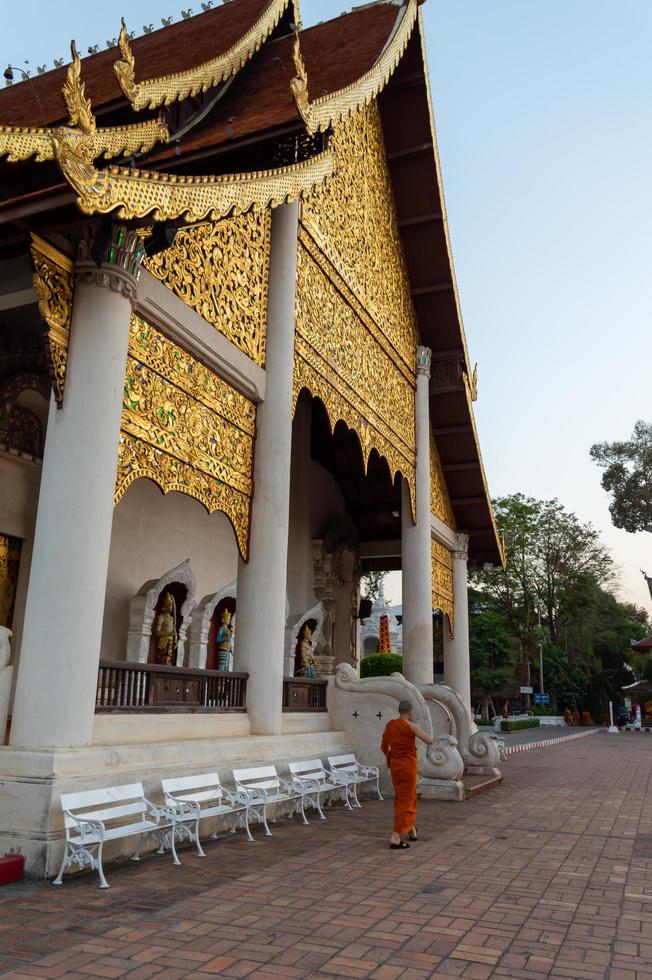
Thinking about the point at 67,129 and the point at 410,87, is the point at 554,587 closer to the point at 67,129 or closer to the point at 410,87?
the point at 410,87

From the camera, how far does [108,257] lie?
217 inches

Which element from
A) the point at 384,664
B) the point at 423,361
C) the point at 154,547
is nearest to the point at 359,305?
the point at 423,361

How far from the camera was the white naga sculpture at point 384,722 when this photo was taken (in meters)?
8.89

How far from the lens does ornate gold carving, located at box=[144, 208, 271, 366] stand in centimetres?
Result: 681

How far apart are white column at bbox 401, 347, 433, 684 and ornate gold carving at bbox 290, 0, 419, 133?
534 cm

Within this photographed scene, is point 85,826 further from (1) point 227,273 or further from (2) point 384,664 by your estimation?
(2) point 384,664

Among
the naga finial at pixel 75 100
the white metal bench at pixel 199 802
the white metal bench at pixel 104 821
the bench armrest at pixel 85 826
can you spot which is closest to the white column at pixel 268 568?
the white metal bench at pixel 199 802

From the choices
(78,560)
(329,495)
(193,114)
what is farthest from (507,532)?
(78,560)

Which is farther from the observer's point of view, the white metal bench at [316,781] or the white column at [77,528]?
the white metal bench at [316,781]

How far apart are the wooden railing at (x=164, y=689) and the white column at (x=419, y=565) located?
5994 mm

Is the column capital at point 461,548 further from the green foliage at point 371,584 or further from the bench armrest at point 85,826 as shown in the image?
the green foliage at point 371,584

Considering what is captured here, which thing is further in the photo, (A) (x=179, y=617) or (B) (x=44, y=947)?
(A) (x=179, y=617)

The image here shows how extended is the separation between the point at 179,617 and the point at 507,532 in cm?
3102

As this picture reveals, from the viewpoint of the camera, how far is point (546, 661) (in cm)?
4131
